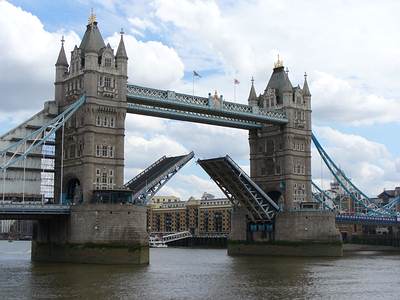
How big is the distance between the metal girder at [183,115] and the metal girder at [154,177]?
536cm

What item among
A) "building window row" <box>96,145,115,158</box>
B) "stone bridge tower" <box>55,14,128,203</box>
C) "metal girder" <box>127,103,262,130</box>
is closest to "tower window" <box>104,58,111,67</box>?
"stone bridge tower" <box>55,14,128,203</box>

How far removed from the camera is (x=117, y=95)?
2950 inches

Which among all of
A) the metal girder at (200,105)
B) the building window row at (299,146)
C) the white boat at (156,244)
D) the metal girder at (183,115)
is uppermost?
the metal girder at (200,105)

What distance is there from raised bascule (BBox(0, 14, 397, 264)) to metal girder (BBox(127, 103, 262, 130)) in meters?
0.17

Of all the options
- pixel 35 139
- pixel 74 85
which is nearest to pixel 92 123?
pixel 74 85

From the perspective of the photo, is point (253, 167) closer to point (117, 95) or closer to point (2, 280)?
point (117, 95)

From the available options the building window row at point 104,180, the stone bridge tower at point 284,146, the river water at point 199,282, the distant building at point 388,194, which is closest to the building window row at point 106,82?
the building window row at point 104,180

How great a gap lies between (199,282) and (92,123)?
2730 cm

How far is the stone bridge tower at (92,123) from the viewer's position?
72750 millimetres

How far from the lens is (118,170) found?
74.4m

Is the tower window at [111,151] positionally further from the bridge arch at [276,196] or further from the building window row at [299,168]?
the building window row at [299,168]

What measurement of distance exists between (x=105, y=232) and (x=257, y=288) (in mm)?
24705

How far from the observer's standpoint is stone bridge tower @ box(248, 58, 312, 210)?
310ft

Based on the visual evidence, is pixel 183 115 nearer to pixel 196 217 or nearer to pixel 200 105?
pixel 200 105
